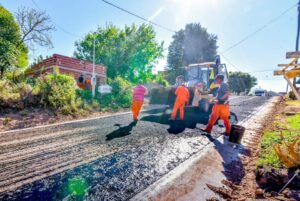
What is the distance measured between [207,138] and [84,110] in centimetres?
668

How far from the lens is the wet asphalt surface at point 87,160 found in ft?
9.39

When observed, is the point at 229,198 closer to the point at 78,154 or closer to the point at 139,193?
the point at 139,193

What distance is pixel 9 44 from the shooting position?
1656cm

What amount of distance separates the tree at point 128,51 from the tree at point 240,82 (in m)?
29.2

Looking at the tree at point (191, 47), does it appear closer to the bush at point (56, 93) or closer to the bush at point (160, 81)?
the bush at point (160, 81)

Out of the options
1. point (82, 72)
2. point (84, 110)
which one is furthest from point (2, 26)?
point (84, 110)

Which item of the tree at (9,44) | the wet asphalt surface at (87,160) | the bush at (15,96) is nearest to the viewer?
the wet asphalt surface at (87,160)

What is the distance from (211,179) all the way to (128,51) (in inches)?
1167

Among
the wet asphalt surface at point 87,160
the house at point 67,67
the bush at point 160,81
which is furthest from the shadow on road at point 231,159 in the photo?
the bush at point 160,81

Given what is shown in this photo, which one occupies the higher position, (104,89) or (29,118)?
(104,89)

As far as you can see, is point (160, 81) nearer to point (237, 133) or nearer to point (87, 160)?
point (237, 133)

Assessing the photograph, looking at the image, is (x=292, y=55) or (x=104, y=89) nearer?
(x=292, y=55)

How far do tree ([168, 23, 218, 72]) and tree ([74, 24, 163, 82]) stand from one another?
865cm

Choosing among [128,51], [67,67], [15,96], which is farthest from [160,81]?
[15,96]
